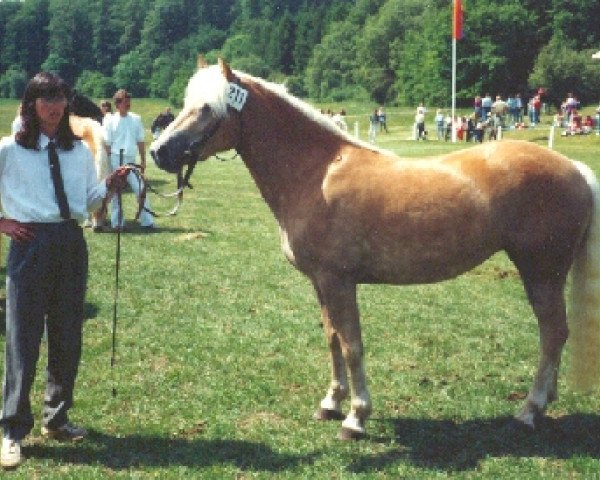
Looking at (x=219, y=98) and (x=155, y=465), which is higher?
(x=219, y=98)

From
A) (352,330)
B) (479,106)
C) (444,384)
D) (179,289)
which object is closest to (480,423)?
(444,384)

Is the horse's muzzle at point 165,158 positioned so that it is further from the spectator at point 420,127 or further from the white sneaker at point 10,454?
the spectator at point 420,127

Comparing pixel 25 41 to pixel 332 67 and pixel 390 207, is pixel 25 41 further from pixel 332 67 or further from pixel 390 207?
pixel 390 207

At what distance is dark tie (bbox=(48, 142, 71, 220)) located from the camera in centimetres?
482

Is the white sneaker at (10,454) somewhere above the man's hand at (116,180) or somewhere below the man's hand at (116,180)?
below

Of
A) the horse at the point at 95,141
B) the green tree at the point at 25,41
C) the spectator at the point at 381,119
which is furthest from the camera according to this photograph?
the green tree at the point at 25,41

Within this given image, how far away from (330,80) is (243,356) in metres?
104

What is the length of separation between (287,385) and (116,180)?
231 cm

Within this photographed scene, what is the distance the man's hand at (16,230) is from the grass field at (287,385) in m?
1.46

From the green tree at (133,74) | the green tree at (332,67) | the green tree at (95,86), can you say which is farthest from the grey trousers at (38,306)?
the green tree at (133,74)

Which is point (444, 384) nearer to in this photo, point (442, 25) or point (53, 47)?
point (442, 25)

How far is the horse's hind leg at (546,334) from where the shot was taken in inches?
209

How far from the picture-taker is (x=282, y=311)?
28.2 feet

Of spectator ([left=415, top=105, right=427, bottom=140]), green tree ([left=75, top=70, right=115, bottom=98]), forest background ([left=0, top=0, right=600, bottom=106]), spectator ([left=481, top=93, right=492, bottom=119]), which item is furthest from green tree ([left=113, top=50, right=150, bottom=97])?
spectator ([left=481, top=93, right=492, bottom=119])
